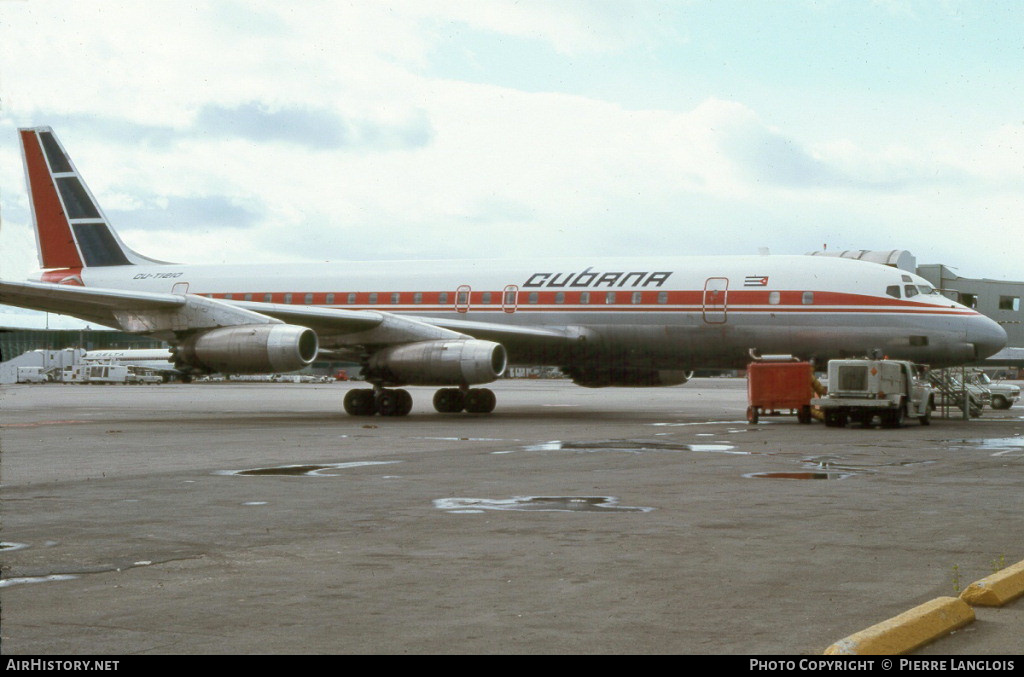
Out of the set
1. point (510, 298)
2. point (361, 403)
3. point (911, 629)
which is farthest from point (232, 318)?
point (911, 629)

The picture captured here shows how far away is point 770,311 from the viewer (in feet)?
78.7

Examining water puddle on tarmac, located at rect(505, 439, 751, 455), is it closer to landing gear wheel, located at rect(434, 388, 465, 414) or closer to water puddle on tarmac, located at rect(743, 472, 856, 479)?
water puddle on tarmac, located at rect(743, 472, 856, 479)

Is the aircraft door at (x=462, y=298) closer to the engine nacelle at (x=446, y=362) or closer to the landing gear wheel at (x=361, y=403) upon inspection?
the landing gear wheel at (x=361, y=403)

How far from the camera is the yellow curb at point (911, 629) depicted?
14.4ft

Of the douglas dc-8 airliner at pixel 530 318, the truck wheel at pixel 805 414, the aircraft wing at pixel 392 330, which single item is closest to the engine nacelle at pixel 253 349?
the douglas dc-8 airliner at pixel 530 318

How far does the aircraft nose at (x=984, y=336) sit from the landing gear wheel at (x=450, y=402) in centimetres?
1165

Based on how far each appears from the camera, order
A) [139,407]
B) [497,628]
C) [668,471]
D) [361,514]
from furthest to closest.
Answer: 1. [139,407]
2. [668,471]
3. [361,514]
4. [497,628]

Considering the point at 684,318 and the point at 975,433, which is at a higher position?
the point at 684,318

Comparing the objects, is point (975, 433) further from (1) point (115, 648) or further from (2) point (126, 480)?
(1) point (115, 648)

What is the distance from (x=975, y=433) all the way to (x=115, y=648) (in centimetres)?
1885

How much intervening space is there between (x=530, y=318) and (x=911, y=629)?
2193cm

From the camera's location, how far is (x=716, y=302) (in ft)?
79.9

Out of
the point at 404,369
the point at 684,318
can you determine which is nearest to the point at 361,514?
the point at 404,369

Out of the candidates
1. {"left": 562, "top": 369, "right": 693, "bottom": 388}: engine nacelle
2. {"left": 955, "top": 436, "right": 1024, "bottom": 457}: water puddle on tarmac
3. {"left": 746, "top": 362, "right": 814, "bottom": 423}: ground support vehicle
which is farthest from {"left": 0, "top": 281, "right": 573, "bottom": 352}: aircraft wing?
{"left": 955, "top": 436, "right": 1024, "bottom": 457}: water puddle on tarmac
